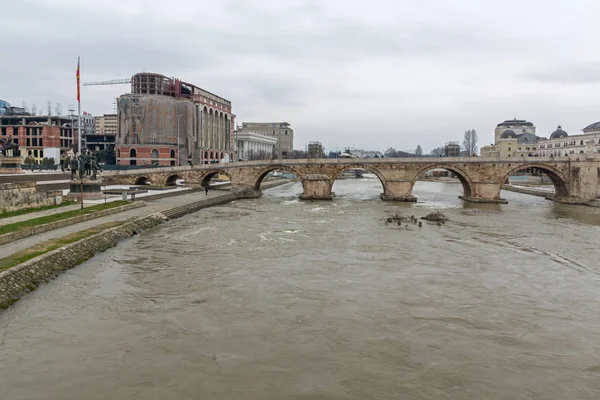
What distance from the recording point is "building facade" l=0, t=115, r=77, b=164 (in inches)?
2638

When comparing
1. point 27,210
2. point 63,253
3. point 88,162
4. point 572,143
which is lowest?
point 63,253

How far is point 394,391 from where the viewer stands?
814 cm

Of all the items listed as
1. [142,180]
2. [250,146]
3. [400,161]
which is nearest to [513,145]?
[400,161]

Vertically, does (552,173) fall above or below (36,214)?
above

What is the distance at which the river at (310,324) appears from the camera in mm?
8344

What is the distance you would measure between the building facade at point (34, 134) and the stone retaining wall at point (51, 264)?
54.9 metres

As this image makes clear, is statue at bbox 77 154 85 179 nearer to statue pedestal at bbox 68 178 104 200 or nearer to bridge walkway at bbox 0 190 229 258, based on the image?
statue pedestal at bbox 68 178 104 200

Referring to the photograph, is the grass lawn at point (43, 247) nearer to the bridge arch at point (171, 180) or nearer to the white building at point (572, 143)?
the bridge arch at point (171, 180)

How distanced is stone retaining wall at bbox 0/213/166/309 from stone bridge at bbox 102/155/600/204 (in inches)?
996

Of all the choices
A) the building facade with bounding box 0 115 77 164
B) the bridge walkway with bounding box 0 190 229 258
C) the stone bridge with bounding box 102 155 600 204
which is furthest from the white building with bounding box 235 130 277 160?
the bridge walkway with bounding box 0 190 229 258

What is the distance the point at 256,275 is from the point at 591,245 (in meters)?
17.1

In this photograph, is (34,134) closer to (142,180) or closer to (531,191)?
(142,180)

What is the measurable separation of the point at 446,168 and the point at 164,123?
135 ft

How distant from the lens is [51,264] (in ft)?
47.4
